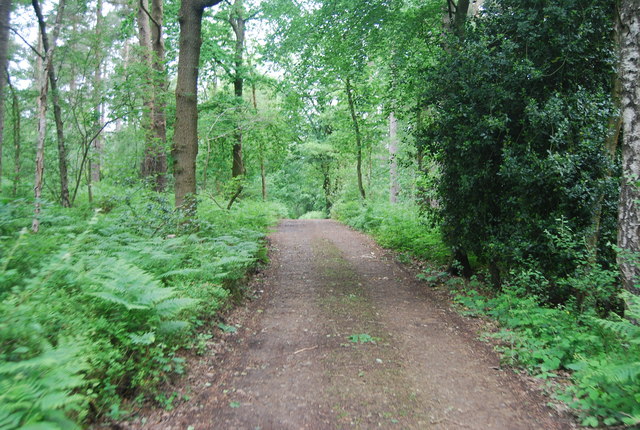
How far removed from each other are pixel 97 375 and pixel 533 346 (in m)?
4.76

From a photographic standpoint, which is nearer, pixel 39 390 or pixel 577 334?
pixel 39 390

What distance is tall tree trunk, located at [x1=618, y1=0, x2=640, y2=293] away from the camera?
4.85 metres

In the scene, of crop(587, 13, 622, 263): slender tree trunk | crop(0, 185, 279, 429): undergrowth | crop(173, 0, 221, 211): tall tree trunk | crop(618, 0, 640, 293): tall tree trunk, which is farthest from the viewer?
crop(173, 0, 221, 211): tall tree trunk

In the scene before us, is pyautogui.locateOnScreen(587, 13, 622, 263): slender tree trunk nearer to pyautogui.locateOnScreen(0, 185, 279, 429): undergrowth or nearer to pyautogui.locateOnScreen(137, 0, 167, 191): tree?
pyautogui.locateOnScreen(0, 185, 279, 429): undergrowth

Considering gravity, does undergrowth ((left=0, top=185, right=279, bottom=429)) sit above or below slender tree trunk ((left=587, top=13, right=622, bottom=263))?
below

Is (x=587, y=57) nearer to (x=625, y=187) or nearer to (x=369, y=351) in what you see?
(x=625, y=187)

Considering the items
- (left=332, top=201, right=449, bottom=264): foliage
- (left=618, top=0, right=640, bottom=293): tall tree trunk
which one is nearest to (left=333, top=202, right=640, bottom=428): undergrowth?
(left=618, top=0, right=640, bottom=293): tall tree trunk

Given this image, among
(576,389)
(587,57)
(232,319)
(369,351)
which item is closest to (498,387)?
(576,389)

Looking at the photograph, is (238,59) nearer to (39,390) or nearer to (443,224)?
(443,224)

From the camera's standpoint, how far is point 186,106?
28.3 feet

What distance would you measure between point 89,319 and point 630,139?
665 centimetres

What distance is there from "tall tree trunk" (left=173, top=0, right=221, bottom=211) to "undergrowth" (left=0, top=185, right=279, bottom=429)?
7.19 feet

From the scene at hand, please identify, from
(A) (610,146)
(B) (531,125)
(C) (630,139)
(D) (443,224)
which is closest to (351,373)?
(C) (630,139)

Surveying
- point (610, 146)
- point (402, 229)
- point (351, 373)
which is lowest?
point (351, 373)
